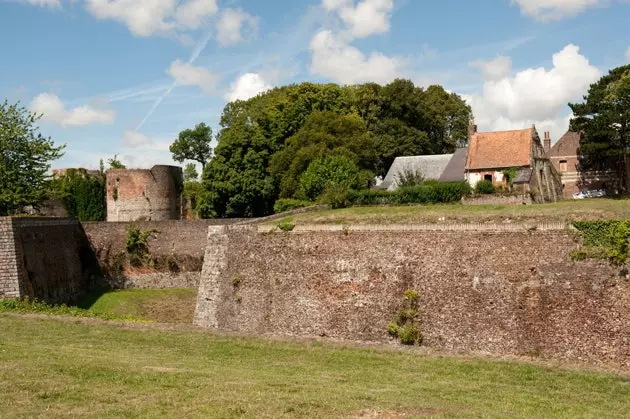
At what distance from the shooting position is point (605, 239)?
16.1 meters

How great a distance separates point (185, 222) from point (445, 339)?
707 inches

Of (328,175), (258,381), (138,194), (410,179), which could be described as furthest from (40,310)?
(138,194)

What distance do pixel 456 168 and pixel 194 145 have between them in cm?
3769

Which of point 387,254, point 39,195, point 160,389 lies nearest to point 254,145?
point 39,195

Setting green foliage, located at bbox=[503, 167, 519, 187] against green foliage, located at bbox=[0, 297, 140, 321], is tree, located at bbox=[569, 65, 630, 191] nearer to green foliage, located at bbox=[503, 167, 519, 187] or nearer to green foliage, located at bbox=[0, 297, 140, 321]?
green foliage, located at bbox=[503, 167, 519, 187]

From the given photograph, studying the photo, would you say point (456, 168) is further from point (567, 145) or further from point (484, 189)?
point (567, 145)

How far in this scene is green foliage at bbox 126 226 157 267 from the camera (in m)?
31.7

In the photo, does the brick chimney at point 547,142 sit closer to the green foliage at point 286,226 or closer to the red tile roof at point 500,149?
the red tile roof at point 500,149

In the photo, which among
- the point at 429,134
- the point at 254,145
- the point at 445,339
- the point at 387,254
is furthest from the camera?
the point at 429,134

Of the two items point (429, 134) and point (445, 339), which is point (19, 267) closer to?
point (445, 339)

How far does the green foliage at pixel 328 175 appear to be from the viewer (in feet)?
102

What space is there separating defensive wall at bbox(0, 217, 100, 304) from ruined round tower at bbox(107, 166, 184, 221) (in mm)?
7139

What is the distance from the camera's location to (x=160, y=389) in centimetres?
998

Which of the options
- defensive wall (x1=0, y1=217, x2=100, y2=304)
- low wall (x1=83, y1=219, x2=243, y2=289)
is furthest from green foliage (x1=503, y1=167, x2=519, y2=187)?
defensive wall (x1=0, y1=217, x2=100, y2=304)
